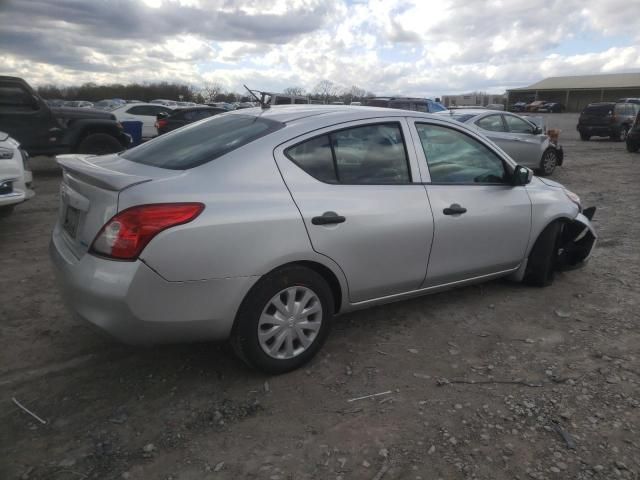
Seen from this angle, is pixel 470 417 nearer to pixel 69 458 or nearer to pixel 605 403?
pixel 605 403

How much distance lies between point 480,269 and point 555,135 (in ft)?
36.9

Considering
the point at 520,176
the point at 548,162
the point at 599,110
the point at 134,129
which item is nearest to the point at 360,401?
the point at 520,176

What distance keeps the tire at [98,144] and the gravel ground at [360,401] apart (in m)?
7.00

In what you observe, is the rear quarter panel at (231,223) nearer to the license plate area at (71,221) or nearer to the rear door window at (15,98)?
the license plate area at (71,221)

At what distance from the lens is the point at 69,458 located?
2479 mm

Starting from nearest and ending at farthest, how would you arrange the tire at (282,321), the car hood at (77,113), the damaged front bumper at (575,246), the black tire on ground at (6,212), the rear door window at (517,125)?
the tire at (282,321), the damaged front bumper at (575,246), the black tire on ground at (6,212), the car hood at (77,113), the rear door window at (517,125)

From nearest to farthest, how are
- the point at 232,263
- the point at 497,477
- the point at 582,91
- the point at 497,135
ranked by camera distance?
the point at 497,477, the point at 232,263, the point at 497,135, the point at 582,91

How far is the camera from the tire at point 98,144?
35.3 ft

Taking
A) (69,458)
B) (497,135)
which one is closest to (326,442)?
(69,458)

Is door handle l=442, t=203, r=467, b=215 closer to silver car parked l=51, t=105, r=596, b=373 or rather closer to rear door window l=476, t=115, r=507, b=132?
silver car parked l=51, t=105, r=596, b=373

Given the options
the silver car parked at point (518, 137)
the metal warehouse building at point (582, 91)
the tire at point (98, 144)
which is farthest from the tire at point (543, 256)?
the metal warehouse building at point (582, 91)

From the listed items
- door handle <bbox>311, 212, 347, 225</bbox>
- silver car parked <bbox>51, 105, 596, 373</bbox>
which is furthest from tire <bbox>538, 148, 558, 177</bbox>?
door handle <bbox>311, 212, 347, 225</bbox>

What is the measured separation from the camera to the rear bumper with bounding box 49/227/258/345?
Result: 2.64 m

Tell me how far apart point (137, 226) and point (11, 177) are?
14.0 ft
